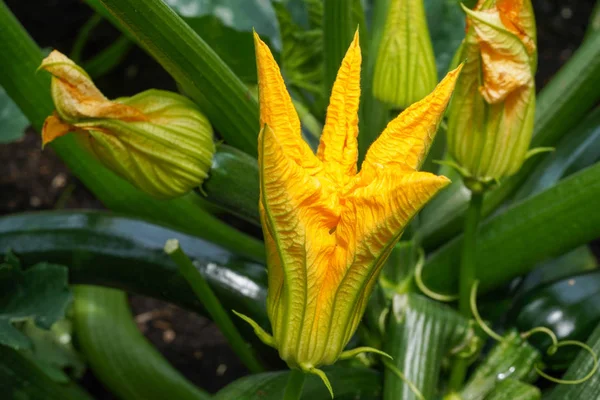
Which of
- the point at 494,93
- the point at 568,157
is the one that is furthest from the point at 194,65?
the point at 568,157

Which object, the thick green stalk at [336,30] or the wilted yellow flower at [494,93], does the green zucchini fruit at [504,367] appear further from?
the thick green stalk at [336,30]

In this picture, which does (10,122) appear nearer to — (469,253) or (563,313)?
(469,253)

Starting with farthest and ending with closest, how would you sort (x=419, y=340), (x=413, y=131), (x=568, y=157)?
(x=568, y=157)
(x=419, y=340)
(x=413, y=131)

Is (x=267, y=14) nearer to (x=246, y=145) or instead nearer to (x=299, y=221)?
(x=246, y=145)

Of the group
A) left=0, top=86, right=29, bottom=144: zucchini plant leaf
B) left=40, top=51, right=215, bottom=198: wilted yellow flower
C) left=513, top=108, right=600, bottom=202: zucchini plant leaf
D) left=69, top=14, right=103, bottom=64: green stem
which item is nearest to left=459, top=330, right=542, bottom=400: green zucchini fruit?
left=513, top=108, right=600, bottom=202: zucchini plant leaf

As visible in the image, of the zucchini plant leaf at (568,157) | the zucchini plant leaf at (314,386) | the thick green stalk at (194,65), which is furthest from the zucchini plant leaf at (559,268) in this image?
the thick green stalk at (194,65)

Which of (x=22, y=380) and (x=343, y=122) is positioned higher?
(x=343, y=122)

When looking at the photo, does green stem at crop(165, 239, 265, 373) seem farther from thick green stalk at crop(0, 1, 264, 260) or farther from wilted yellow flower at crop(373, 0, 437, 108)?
wilted yellow flower at crop(373, 0, 437, 108)
